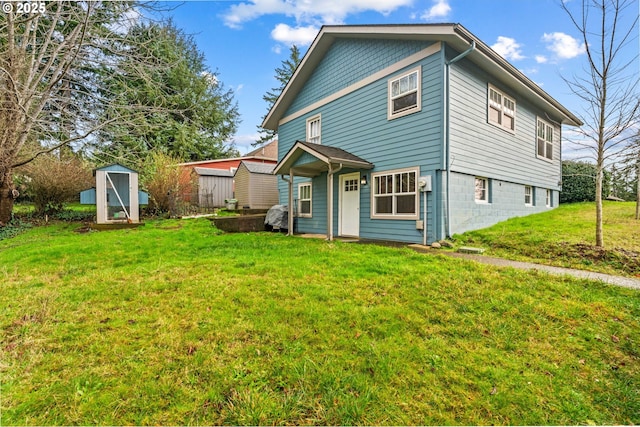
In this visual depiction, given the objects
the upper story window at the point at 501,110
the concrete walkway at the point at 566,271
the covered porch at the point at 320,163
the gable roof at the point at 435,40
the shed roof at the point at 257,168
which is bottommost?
the concrete walkway at the point at 566,271

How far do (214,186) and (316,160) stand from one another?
1120 centimetres

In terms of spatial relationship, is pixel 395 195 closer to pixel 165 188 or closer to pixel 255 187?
pixel 255 187

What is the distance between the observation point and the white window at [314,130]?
455 inches

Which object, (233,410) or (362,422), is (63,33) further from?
(362,422)

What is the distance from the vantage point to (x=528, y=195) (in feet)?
Answer: 36.1

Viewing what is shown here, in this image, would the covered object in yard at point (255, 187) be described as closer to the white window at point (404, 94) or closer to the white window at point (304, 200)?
the white window at point (304, 200)

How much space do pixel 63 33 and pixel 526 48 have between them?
14.4 m

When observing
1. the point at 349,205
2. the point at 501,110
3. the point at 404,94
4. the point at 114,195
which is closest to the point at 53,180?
the point at 114,195

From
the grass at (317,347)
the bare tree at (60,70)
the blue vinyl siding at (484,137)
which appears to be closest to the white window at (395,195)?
the blue vinyl siding at (484,137)

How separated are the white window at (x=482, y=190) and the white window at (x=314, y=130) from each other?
5.92 meters

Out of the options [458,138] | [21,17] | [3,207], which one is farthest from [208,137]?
[458,138]

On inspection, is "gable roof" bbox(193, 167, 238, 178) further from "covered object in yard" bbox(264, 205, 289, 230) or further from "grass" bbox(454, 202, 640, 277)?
"grass" bbox(454, 202, 640, 277)

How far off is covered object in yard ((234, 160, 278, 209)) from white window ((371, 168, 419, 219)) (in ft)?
27.0

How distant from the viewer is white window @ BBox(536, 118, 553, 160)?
11.4 m
